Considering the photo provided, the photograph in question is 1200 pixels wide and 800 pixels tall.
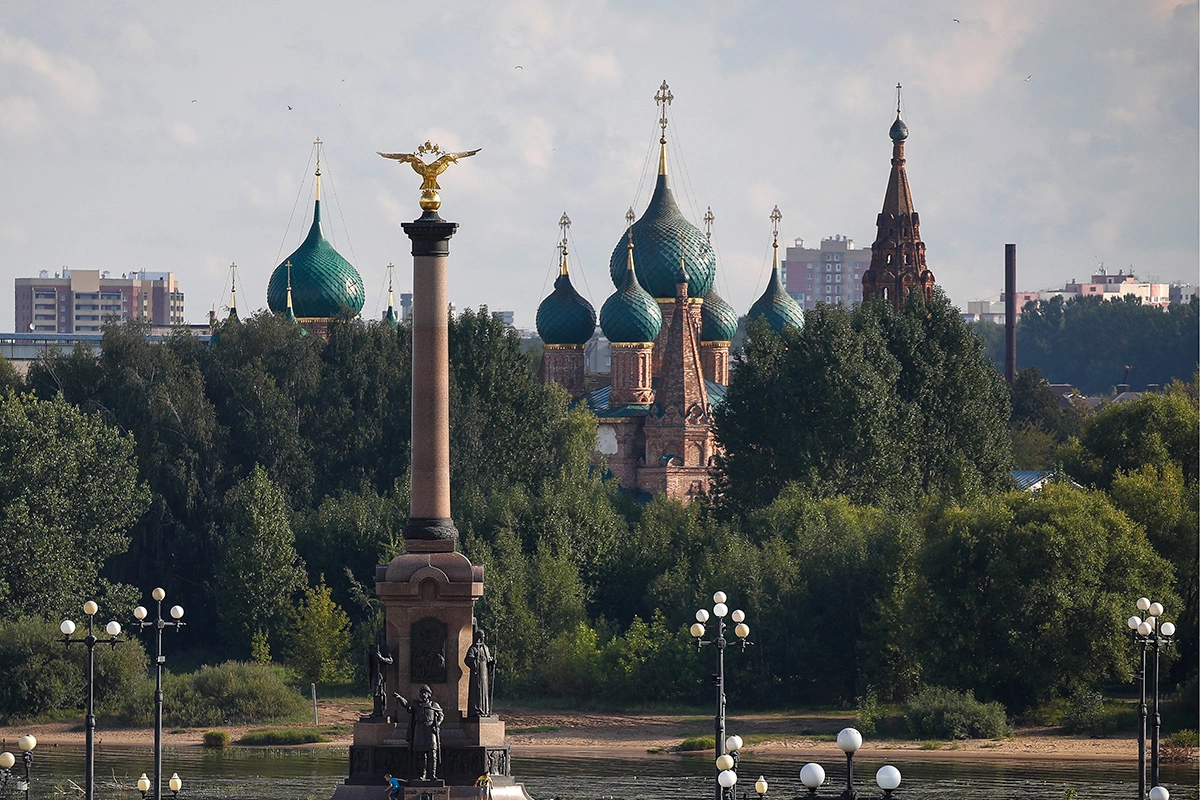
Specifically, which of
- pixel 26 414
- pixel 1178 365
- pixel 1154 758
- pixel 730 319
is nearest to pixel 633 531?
pixel 26 414

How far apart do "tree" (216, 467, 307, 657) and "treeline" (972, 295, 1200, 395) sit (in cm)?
9668

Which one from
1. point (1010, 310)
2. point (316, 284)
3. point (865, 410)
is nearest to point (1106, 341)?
point (1010, 310)

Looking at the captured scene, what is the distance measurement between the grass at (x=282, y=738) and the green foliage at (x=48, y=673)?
4475 millimetres

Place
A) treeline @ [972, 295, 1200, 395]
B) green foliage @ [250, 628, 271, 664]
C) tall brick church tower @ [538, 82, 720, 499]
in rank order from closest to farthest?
green foliage @ [250, 628, 271, 664] → tall brick church tower @ [538, 82, 720, 499] → treeline @ [972, 295, 1200, 395]

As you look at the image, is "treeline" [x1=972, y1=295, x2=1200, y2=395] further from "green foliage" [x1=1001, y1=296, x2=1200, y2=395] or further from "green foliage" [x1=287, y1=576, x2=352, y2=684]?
"green foliage" [x1=287, y1=576, x2=352, y2=684]

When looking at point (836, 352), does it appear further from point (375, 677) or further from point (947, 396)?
point (375, 677)

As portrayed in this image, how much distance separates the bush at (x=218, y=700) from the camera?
58.2 metres

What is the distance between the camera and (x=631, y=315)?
85.9 metres

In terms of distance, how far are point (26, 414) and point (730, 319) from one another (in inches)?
1401

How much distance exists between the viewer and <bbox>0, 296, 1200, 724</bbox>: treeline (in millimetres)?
55188

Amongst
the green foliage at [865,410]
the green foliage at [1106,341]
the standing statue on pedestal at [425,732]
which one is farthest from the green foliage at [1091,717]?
the green foliage at [1106,341]

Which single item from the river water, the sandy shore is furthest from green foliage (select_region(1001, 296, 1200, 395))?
the river water

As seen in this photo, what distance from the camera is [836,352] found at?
69688mm

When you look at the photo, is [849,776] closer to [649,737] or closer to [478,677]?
[478,677]
